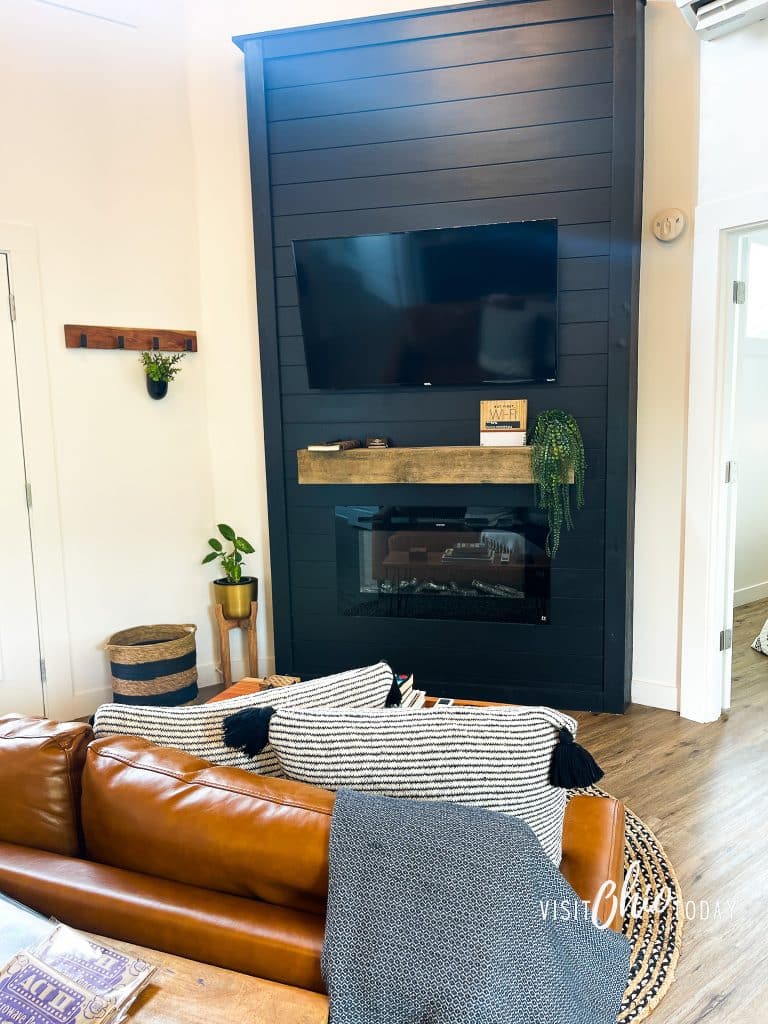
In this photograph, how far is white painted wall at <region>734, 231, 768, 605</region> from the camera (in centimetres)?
487

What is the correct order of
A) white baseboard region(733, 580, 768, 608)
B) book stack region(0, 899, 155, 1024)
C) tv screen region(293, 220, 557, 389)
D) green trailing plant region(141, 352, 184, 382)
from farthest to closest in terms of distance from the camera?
white baseboard region(733, 580, 768, 608)
green trailing plant region(141, 352, 184, 382)
tv screen region(293, 220, 557, 389)
book stack region(0, 899, 155, 1024)

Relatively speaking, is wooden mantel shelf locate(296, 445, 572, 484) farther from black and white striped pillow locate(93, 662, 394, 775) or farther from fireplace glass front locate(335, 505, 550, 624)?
black and white striped pillow locate(93, 662, 394, 775)

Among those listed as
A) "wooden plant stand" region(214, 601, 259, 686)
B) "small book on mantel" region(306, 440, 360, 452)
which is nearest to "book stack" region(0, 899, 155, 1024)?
"small book on mantel" region(306, 440, 360, 452)

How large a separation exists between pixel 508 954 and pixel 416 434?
9.31 feet

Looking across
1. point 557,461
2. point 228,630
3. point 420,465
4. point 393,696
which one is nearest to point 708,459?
point 557,461

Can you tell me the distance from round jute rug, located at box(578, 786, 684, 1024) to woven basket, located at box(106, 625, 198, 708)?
2.10m

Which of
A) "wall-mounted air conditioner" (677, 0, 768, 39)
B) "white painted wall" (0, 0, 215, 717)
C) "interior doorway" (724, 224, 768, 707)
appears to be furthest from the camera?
"interior doorway" (724, 224, 768, 707)

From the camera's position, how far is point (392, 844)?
3.46 feet

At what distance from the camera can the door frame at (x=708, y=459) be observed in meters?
3.19

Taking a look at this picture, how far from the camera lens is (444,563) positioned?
3.74 meters

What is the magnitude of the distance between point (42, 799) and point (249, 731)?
36cm

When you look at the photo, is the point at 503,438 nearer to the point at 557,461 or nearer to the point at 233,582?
the point at 557,461

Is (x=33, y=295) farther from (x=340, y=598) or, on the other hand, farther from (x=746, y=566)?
(x=746, y=566)

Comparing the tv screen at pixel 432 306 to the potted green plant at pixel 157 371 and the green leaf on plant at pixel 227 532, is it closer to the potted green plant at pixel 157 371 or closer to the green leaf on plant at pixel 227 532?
the potted green plant at pixel 157 371
